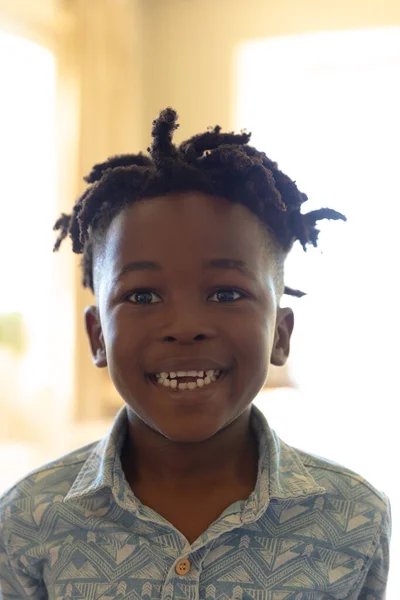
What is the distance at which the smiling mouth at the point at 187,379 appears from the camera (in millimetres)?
756

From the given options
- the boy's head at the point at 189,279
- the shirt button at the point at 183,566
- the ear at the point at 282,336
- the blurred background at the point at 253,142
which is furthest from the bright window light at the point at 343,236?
the shirt button at the point at 183,566

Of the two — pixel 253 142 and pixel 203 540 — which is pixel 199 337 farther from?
pixel 253 142

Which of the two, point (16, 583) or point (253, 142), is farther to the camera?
point (253, 142)

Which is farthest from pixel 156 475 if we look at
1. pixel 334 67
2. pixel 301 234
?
pixel 334 67

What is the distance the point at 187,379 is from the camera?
761 mm

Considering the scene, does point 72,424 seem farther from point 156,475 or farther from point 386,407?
point 156,475

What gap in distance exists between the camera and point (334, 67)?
6.52 ft

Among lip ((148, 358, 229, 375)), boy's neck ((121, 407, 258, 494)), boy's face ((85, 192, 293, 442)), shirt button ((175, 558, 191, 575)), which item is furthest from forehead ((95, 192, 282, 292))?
shirt button ((175, 558, 191, 575))

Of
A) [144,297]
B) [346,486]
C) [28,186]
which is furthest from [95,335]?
[28,186]

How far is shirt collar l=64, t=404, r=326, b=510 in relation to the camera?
802 mm

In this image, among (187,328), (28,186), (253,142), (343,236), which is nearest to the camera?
(187,328)

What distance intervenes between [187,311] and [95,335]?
0.22 m

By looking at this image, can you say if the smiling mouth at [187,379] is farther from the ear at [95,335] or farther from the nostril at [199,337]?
the ear at [95,335]

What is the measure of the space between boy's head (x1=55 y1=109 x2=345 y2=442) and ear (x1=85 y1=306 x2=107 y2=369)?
0.08 metres
